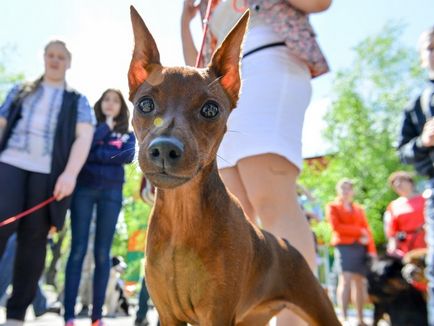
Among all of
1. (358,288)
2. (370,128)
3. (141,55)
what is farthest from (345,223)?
(370,128)

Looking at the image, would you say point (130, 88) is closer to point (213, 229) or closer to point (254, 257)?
point (213, 229)

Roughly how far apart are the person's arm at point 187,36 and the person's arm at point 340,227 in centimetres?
495

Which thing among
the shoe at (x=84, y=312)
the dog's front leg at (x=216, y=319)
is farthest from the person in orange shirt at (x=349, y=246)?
the dog's front leg at (x=216, y=319)

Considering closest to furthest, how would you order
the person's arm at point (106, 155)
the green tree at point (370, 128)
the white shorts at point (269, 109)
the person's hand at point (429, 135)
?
1. the white shorts at point (269, 109)
2. the person's hand at point (429, 135)
3. the person's arm at point (106, 155)
4. the green tree at point (370, 128)

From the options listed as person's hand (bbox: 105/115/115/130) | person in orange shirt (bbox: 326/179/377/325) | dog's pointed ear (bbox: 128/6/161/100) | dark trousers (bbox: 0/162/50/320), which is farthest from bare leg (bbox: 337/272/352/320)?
dog's pointed ear (bbox: 128/6/161/100)

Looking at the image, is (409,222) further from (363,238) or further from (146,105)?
(146,105)

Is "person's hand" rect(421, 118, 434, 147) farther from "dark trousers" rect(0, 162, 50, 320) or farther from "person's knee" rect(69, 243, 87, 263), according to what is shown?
"person's knee" rect(69, 243, 87, 263)

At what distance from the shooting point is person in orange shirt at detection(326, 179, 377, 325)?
24.4 feet

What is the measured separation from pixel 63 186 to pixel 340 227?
4.85 meters

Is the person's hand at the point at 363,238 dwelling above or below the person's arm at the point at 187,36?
below

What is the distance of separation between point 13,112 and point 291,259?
2643 mm

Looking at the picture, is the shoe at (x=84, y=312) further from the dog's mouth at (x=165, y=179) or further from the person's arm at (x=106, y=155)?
the dog's mouth at (x=165, y=179)

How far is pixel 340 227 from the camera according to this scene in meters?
7.70

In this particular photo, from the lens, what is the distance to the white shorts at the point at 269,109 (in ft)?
9.36
